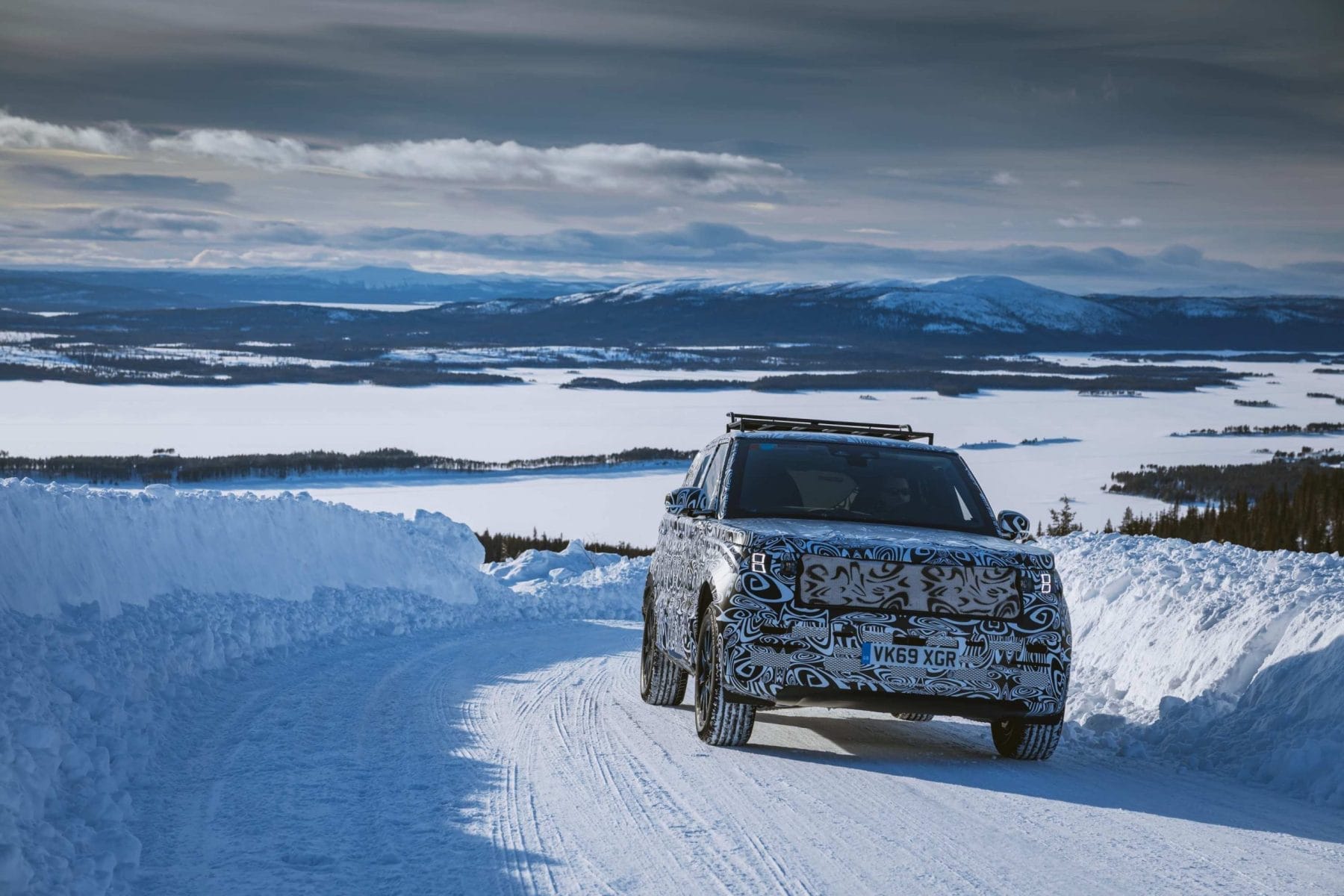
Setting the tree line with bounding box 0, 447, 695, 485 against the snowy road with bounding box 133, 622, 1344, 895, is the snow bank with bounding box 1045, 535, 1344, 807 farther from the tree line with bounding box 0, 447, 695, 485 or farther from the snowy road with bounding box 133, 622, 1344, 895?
the tree line with bounding box 0, 447, 695, 485

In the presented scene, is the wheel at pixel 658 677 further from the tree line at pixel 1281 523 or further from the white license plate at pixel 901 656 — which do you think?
the tree line at pixel 1281 523

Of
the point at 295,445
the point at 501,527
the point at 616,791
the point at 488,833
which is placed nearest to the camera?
the point at 488,833

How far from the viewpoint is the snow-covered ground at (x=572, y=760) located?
19.5 feet

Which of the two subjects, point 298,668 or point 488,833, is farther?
point 298,668

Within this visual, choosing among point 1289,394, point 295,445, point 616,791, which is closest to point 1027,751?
point 616,791

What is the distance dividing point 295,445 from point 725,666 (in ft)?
375

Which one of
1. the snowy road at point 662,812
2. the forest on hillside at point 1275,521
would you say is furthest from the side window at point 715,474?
the forest on hillside at point 1275,521

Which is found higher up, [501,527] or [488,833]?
[488,833]

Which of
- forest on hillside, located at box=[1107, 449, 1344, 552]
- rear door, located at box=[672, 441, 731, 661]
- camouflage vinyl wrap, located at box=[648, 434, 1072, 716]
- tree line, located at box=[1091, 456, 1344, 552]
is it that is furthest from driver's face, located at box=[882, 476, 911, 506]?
forest on hillside, located at box=[1107, 449, 1344, 552]

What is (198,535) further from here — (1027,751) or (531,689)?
(1027,751)

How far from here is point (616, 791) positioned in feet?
24.3

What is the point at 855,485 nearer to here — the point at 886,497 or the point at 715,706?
the point at 886,497

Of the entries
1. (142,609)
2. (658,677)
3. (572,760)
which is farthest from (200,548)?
(572,760)

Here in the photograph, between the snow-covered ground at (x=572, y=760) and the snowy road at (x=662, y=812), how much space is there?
0.03 meters
